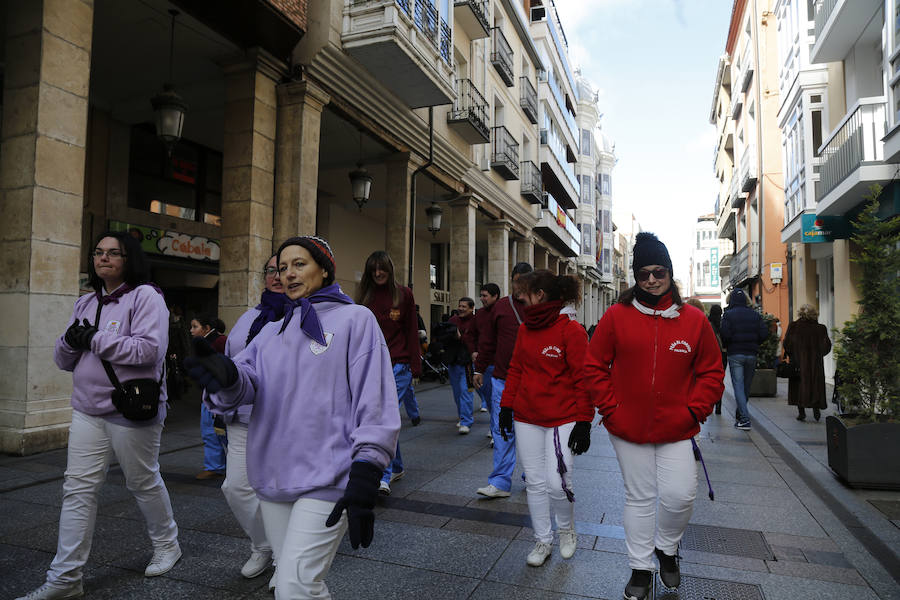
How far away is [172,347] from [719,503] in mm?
8253

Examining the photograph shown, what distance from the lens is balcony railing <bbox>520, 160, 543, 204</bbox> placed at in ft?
74.5

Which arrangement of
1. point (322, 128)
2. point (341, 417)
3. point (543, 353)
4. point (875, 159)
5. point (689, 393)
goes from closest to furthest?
point (341, 417) < point (689, 393) < point (543, 353) < point (875, 159) < point (322, 128)

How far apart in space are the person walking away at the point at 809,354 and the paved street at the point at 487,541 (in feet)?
10.4

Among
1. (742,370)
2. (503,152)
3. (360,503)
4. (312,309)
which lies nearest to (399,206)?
(503,152)

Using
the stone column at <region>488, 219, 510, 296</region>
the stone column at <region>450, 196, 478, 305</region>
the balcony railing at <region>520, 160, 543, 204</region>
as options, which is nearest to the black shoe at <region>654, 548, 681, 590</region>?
the stone column at <region>450, 196, 478, 305</region>

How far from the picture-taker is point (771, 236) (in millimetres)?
23328

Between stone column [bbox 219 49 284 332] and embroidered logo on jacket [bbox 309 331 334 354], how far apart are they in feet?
23.5

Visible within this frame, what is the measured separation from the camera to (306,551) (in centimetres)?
192

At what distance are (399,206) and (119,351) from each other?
35.6 ft

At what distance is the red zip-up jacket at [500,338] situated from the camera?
17.2 ft

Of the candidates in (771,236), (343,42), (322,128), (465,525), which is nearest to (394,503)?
(465,525)

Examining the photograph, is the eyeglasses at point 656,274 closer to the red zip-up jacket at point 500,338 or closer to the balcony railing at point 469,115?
the red zip-up jacket at point 500,338

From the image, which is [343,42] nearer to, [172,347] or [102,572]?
[172,347]

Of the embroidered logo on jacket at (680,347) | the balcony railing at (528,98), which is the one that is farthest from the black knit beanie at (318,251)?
the balcony railing at (528,98)
